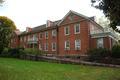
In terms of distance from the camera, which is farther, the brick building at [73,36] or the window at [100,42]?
the brick building at [73,36]

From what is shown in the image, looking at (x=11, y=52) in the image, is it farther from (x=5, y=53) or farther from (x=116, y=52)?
(x=116, y=52)

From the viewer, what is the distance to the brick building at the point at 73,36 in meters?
31.8

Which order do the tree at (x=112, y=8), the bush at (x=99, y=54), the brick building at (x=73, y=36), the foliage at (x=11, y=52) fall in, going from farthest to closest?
the foliage at (x=11, y=52) < the brick building at (x=73, y=36) < the bush at (x=99, y=54) < the tree at (x=112, y=8)

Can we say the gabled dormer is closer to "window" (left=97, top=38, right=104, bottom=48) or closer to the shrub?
"window" (left=97, top=38, right=104, bottom=48)

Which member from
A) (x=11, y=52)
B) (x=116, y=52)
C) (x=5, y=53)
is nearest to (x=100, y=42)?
(x=116, y=52)

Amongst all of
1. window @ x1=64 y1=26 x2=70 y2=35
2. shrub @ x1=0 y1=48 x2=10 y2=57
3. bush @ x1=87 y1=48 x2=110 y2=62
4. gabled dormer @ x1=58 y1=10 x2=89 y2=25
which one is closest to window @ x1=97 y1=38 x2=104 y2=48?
bush @ x1=87 y1=48 x2=110 y2=62

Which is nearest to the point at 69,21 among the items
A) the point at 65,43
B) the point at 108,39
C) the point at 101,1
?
the point at 65,43

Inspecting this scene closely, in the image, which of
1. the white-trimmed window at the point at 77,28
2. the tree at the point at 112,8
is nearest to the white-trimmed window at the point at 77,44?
the white-trimmed window at the point at 77,28

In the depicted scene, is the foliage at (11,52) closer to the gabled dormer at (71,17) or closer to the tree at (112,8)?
the gabled dormer at (71,17)

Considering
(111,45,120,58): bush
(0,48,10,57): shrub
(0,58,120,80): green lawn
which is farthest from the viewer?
(0,48,10,57): shrub

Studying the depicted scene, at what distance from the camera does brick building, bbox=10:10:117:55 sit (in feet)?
104

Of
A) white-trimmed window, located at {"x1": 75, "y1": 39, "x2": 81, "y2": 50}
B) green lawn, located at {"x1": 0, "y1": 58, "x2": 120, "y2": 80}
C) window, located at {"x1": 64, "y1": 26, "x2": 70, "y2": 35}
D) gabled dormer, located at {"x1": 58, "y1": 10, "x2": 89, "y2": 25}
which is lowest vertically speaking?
green lawn, located at {"x1": 0, "y1": 58, "x2": 120, "y2": 80}

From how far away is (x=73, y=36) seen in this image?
36062 millimetres

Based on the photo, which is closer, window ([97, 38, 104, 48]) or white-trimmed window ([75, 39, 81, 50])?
window ([97, 38, 104, 48])
